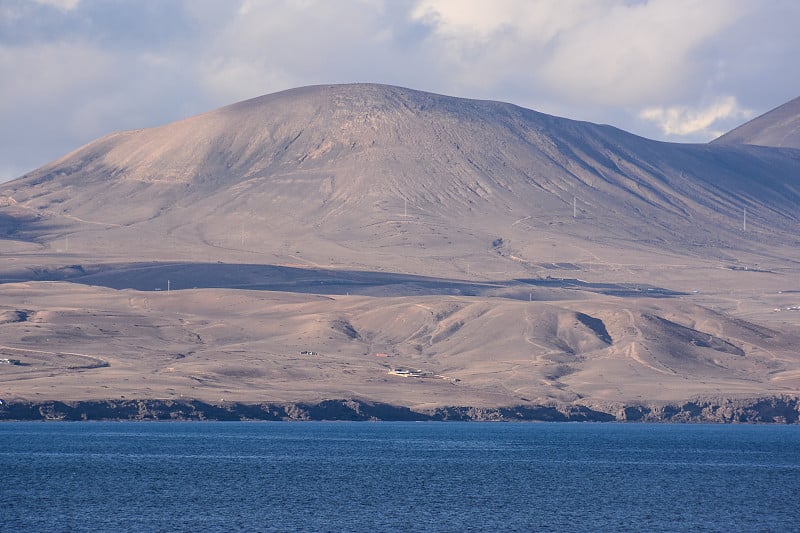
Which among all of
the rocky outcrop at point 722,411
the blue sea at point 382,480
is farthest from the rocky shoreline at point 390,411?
the blue sea at point 382,480

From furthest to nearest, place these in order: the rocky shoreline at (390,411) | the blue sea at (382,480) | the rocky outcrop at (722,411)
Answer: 1. the rocky outcrop at (722,411)
2. the rocky shoreline at (390,411)
3. the blue sea at (382,480)

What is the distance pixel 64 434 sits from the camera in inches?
4520

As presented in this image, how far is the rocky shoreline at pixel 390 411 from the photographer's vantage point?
125188 millimetres

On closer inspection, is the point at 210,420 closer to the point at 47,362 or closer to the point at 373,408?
the point at 373,408

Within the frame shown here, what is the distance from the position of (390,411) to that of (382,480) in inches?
2090

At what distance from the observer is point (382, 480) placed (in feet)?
269

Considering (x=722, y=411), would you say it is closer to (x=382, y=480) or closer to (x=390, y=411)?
(x=390, y=411)

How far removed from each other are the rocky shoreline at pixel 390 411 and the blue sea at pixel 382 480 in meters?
1.87

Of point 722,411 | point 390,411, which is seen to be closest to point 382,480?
point 390,411

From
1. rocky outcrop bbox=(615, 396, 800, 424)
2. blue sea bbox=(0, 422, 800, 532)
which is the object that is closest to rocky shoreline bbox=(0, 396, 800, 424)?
rocky outcrop bbox=(615, 396, 800, 424)

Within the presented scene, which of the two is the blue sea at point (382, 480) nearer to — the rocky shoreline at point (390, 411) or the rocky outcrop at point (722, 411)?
the rocky shoreline at point (390, 411)

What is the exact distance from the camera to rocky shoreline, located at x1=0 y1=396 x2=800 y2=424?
411 ft

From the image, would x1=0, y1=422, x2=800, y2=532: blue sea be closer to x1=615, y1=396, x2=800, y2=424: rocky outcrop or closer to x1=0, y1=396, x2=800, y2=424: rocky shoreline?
x1=0, y1=396, x2=800, y2=424: rocky shoreline

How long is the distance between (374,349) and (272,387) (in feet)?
107
